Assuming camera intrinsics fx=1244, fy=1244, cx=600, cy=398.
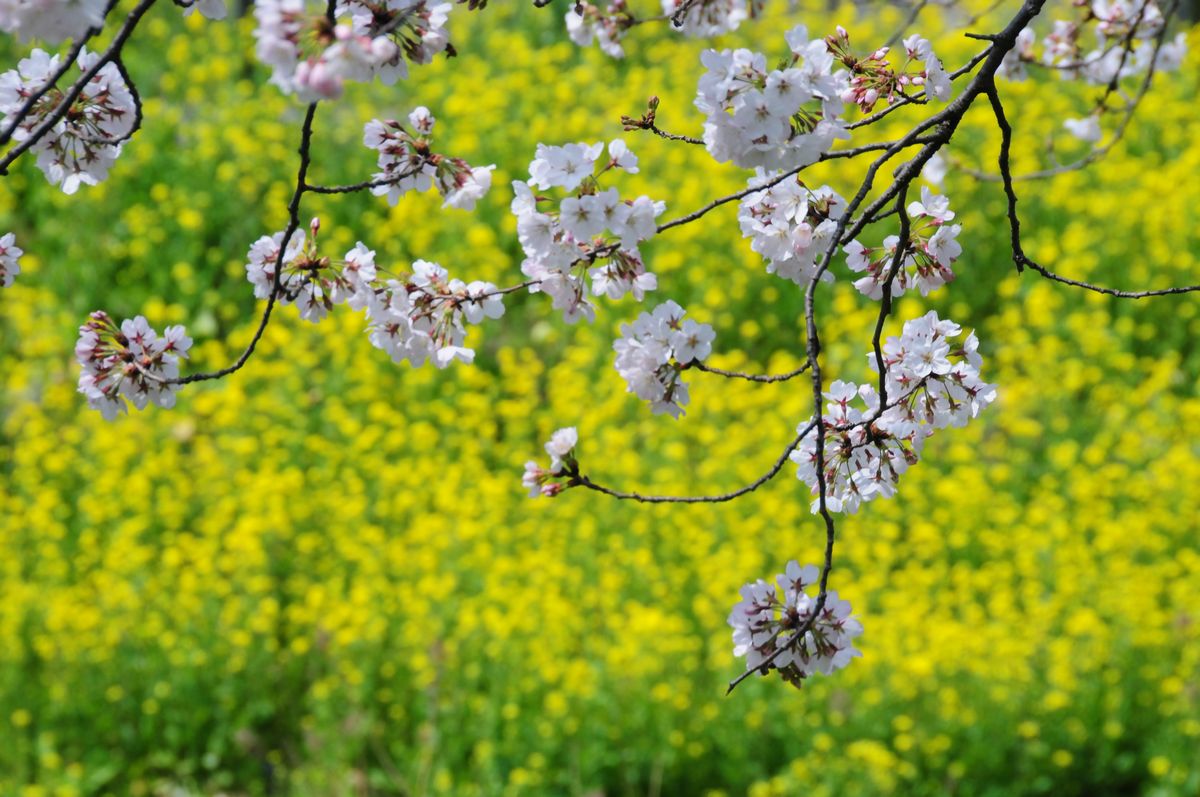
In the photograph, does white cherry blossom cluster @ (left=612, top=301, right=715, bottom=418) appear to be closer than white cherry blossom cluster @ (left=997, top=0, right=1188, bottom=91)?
Yes

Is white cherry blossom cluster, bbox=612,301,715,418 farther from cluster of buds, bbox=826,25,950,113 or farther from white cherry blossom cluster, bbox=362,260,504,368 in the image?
cluster of buds, bbox=826,25,950,113

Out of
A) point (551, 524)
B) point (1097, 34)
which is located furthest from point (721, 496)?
point (551, 524)

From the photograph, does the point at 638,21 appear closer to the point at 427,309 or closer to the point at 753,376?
the point at 427,309

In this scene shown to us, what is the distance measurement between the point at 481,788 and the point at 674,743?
55 centimetres

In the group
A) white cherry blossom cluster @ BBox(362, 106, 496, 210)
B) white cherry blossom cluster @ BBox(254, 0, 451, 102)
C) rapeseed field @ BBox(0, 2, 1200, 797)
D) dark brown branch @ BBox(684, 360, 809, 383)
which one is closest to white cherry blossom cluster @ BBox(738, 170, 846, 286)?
dark brown branch @ BBox(684, 360, 809, 383)

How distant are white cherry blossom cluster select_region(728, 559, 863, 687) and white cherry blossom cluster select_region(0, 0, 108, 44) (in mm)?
938

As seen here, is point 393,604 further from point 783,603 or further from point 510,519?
point 783,603

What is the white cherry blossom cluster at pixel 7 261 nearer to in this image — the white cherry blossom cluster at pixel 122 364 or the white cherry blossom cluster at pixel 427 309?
the white cherry blossom cluster at pixel 122 364

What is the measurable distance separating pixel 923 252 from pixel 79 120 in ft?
3.61

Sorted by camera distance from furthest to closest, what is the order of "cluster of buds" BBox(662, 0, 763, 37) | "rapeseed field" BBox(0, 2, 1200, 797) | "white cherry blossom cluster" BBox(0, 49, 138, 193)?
"rapeseed field" BBox(0, 2, 1200, 797) → "cluster of buds" BBox(662, 0, 763, 37) → "white cherry blossom cluster" BBox(0, 49, 138, 193)

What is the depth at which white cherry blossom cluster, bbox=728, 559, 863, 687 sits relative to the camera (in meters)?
1.50

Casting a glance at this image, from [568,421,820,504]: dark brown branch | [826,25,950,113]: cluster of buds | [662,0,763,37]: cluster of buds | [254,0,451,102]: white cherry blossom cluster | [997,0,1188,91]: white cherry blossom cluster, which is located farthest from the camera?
[997,0,1188,91]: white cherry blossom cluster

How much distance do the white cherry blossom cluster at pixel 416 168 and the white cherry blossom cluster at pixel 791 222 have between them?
363 mm

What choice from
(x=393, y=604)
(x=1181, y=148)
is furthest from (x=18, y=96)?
(x=1181, y=148)
